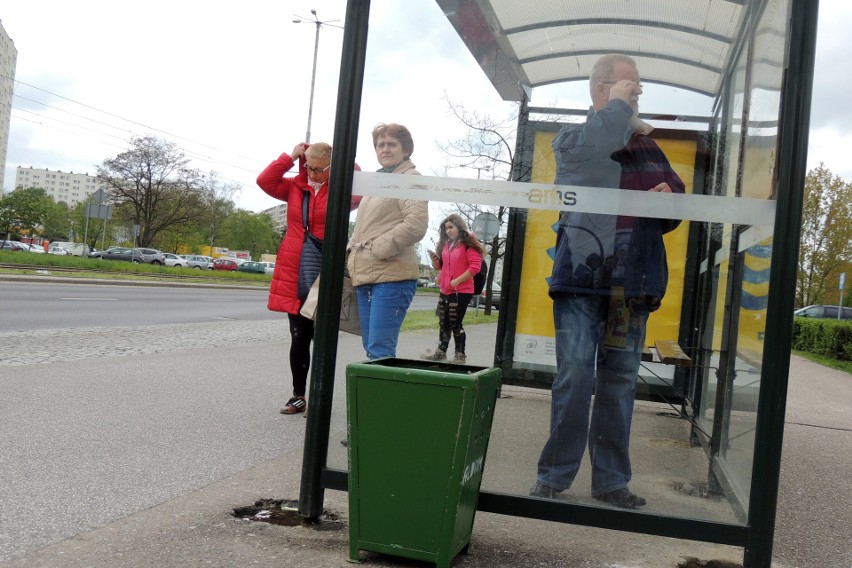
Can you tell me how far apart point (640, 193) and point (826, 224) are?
3518cm

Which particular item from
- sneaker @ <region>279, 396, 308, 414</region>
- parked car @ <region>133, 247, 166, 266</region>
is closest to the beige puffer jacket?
sneaker @ <region>279, 396, 308, 414</region>

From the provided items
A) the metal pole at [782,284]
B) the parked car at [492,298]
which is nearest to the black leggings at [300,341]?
the parked car at [492,298]

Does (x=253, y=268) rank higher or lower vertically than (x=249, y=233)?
lower

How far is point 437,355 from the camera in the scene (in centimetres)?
376

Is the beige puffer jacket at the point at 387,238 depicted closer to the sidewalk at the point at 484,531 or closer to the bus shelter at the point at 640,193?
the bus shelter at the point at 640,193

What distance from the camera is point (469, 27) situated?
12.5ft

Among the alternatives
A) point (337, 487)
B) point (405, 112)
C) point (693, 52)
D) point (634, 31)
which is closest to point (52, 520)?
point (337, 487)

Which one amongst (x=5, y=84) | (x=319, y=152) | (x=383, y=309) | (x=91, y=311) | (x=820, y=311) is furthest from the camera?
(x=5, y=84)

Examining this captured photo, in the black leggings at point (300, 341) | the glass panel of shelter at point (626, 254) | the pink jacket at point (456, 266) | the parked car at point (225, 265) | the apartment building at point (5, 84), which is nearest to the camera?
the glass panel of shelter at point (626, 254)

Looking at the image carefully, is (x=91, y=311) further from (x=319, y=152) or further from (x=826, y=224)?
(x=826, y=224)

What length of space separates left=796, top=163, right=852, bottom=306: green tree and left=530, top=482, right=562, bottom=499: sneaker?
34.0 meters

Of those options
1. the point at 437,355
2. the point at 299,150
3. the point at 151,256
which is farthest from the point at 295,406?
the point at 151,256

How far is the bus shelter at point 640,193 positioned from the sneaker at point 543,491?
41 millimetres

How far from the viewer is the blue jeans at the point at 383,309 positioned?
3969mm
